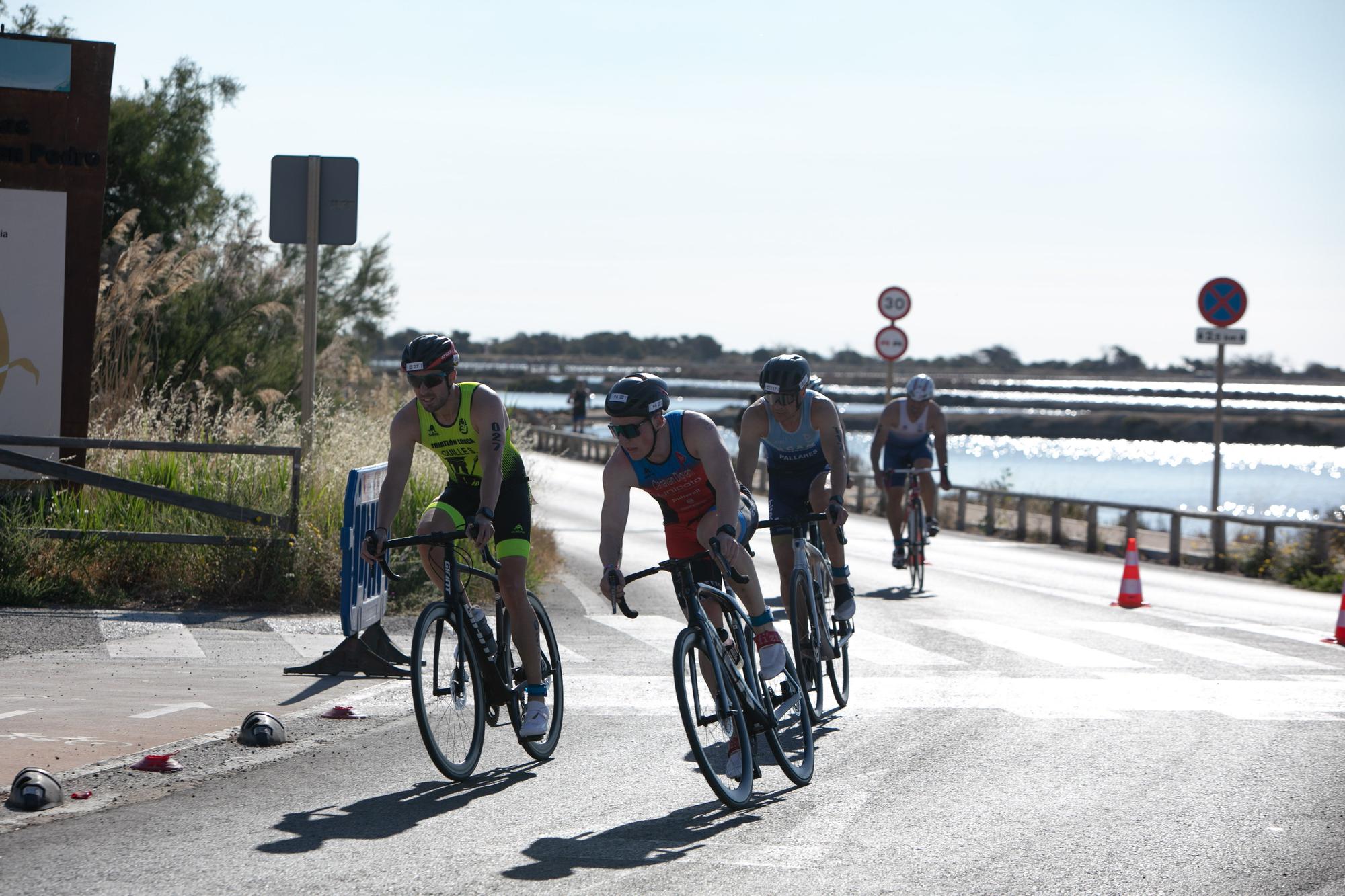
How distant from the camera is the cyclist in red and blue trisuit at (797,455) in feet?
A: 27.8

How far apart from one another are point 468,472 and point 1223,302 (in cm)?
1513

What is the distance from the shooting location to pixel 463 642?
675cm

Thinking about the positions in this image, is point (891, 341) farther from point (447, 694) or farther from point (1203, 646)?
point (447, 694)

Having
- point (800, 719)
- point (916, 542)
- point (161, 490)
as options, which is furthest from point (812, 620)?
point (916, 542)

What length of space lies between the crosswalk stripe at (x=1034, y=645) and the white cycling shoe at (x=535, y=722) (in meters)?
4.72

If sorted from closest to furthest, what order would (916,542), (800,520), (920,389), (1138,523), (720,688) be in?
1. (720,688)
2. (800,520)
3. (920,389)
4. (916,542)
5. (1138,523)

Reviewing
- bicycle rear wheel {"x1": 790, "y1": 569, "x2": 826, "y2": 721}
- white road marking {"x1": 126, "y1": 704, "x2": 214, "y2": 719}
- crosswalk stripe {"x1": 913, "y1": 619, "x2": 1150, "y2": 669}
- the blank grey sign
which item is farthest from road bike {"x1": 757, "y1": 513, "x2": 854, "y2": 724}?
the blank grey sign

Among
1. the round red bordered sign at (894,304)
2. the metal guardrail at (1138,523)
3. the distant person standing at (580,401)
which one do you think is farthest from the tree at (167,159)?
the distant person standing at (580,401)

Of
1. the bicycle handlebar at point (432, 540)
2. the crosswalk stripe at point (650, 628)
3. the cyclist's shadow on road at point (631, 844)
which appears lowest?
the crosswalk stripe at point (650, 628)

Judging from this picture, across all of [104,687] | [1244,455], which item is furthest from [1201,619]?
[1244,455]

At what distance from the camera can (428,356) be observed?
675 centimetres

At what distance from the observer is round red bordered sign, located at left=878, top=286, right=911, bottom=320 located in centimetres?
2388

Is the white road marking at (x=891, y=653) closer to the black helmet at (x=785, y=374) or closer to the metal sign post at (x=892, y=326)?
the black helmet at (x=785, y=374)

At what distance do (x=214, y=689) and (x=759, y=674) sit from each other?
346 cm
